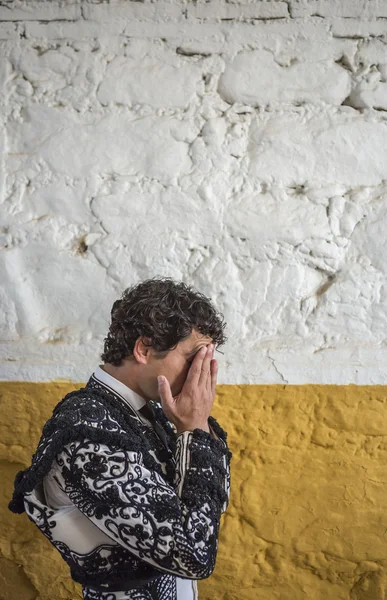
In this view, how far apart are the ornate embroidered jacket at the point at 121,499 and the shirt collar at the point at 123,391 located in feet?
0.08

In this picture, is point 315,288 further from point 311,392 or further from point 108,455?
point 108,455

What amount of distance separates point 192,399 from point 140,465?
0.21 metres

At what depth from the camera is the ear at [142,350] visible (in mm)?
1638

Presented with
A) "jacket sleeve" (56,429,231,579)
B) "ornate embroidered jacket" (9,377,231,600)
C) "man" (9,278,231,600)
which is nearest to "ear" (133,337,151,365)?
"man" (9,278,231,600)

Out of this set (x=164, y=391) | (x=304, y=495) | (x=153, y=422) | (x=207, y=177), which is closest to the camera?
(x=164, y=391)

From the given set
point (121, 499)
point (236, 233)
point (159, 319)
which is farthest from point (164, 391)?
point (236, 233)

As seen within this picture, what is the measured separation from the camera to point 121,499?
1381mm

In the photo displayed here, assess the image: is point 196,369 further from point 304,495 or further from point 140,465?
point 304,495

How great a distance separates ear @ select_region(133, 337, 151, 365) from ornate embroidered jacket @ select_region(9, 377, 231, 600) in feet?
0.38

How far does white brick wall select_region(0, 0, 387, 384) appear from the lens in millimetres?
2523

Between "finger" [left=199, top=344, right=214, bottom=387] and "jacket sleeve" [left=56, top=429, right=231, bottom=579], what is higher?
"finger" [left=199, top=344, right=214, bottom=387]

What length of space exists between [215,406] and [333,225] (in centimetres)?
83

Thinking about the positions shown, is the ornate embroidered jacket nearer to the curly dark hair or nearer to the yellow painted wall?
the curly dark hair

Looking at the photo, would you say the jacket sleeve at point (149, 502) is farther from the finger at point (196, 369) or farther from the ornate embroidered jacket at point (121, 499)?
the finger at point (196, 369)
